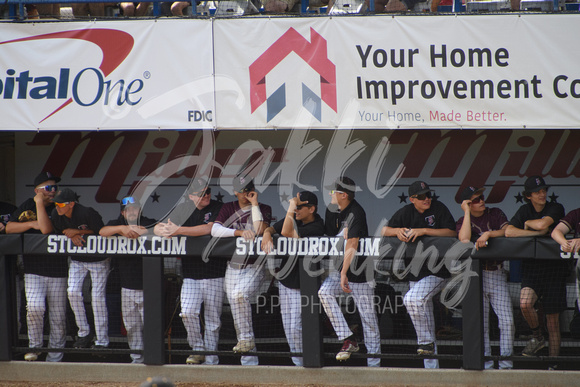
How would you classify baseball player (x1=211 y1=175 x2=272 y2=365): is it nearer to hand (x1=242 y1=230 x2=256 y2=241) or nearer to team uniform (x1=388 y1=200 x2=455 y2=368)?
hand (x1=242 y1=230 x2=256 y2=241)

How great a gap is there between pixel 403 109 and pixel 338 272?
154cm

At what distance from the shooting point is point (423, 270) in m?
5.51

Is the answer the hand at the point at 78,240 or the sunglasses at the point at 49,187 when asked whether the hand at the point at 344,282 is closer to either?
the hand at the point at 78,240

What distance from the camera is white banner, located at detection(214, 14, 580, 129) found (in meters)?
5.70

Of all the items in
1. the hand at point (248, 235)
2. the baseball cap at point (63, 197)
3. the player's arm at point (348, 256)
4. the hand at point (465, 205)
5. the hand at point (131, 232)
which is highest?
the baseball cap at point (63, 197)

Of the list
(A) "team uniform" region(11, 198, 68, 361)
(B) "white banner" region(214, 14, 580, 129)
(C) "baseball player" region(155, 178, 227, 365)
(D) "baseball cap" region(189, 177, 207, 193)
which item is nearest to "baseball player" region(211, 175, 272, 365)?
(C) "baseball player" region(155, 178, 227, 365)

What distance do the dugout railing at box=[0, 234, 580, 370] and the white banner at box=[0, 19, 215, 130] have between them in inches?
44.1

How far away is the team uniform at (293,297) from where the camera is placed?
18.5ft

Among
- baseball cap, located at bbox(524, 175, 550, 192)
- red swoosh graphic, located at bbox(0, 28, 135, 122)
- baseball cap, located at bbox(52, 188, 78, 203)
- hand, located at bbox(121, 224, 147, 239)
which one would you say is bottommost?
hand, located at bbox(121, 224, 147, 239)

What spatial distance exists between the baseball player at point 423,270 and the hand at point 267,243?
946 millimetres

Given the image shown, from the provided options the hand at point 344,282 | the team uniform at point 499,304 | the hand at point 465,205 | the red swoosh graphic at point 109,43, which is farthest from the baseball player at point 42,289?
the team uniform at point 499,304

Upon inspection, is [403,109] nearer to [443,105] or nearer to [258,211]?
[443,105]

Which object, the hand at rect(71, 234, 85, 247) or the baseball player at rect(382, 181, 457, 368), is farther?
the hand at rect(71, 234, 85, 247)

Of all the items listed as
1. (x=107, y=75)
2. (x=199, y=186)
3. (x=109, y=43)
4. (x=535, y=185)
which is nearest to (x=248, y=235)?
(x=199, y=186)
